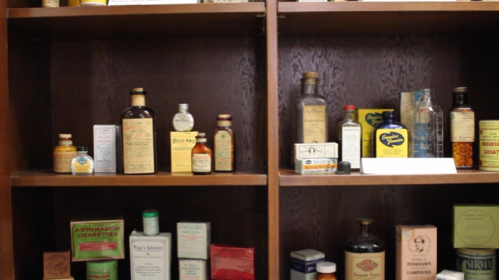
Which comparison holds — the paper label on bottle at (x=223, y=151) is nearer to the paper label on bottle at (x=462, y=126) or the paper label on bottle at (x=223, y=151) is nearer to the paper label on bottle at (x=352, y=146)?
the paper label on bottle at (x=352, y=146)

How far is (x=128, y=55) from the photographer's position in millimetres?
1769

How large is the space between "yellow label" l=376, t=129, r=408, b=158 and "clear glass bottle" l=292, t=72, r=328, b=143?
0.19 m

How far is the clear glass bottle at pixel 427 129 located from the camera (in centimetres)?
154

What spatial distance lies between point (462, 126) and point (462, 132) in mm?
20

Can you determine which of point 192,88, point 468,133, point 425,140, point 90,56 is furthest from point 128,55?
point 468,133

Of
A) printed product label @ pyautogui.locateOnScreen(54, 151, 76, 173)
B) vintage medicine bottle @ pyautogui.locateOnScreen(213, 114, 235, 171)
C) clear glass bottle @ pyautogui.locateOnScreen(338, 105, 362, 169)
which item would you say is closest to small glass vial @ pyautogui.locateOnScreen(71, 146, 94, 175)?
printed product label @ pyautogui.locateOnScreen(54, 151, 76, 173)

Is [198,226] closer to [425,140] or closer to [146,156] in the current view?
[146,156]

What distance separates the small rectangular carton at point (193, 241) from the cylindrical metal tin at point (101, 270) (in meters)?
0.24

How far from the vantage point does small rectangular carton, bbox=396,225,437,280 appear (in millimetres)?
1495

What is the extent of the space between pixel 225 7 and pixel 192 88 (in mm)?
460

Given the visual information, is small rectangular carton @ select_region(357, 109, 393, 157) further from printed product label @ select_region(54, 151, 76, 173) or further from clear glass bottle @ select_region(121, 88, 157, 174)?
printed product label @ select_region(54, 151, 76, 173)

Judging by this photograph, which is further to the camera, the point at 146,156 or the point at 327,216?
the point at 327,216

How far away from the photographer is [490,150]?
1.44 metres

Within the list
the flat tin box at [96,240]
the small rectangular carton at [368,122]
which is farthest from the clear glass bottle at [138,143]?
the small rectangular carton at [368,122]
